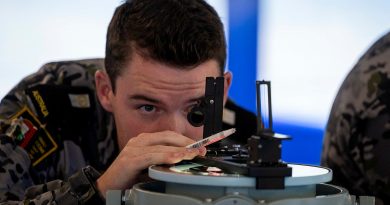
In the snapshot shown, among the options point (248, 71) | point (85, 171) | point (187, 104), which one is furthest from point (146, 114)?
point (248, 71)

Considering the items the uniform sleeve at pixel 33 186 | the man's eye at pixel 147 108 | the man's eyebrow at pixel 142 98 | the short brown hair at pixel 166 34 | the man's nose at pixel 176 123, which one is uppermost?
the short brown hair at pixel 166 34

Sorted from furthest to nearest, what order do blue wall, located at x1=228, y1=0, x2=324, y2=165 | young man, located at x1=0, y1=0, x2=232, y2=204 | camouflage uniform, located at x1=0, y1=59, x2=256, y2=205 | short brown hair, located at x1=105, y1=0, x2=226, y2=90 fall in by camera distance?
1. blue wall, located at x1=228, y1=0, x2=324, y2=165
2. camouflage uniform, located at x1=0, y1=59, x2=256, y2=205
3. short brown hair, located at x1=105, y1=0, x2=226, y2=90
4. young man, located at x1=0, y1=0, x2=232, y2=204

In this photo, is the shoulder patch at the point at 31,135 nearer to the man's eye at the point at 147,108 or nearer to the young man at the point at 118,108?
the young man at the point at 118,108

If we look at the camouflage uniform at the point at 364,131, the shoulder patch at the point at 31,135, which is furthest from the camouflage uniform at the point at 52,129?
the camouflage uniform at the point at 364,131

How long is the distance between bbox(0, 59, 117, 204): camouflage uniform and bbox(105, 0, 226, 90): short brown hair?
0.27 metres

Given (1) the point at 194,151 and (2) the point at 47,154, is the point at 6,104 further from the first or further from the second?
(1) the point at 194,151

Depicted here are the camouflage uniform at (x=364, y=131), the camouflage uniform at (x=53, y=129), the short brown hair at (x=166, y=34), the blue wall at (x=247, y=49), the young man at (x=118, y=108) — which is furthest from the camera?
the blue wall at (x=247, y=49)

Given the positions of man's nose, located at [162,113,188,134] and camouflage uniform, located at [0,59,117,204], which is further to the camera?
camouflage uniform, located at [0,59,117,204]

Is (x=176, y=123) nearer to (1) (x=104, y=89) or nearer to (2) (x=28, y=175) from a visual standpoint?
(1) (x=104, y=89)

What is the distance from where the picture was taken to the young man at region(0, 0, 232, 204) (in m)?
1.02

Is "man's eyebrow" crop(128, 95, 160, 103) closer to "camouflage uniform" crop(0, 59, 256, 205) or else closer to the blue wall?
"camouflage uniform" crop(0, 59, 256, 205)

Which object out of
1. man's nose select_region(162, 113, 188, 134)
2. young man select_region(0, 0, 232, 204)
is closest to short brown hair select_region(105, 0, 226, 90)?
young man select_region(0, 0, 232, 204)

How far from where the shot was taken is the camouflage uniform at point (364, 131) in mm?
1157

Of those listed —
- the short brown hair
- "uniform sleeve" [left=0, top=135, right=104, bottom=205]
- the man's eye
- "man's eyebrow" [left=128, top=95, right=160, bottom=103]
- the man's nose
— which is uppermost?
the short brown hair
